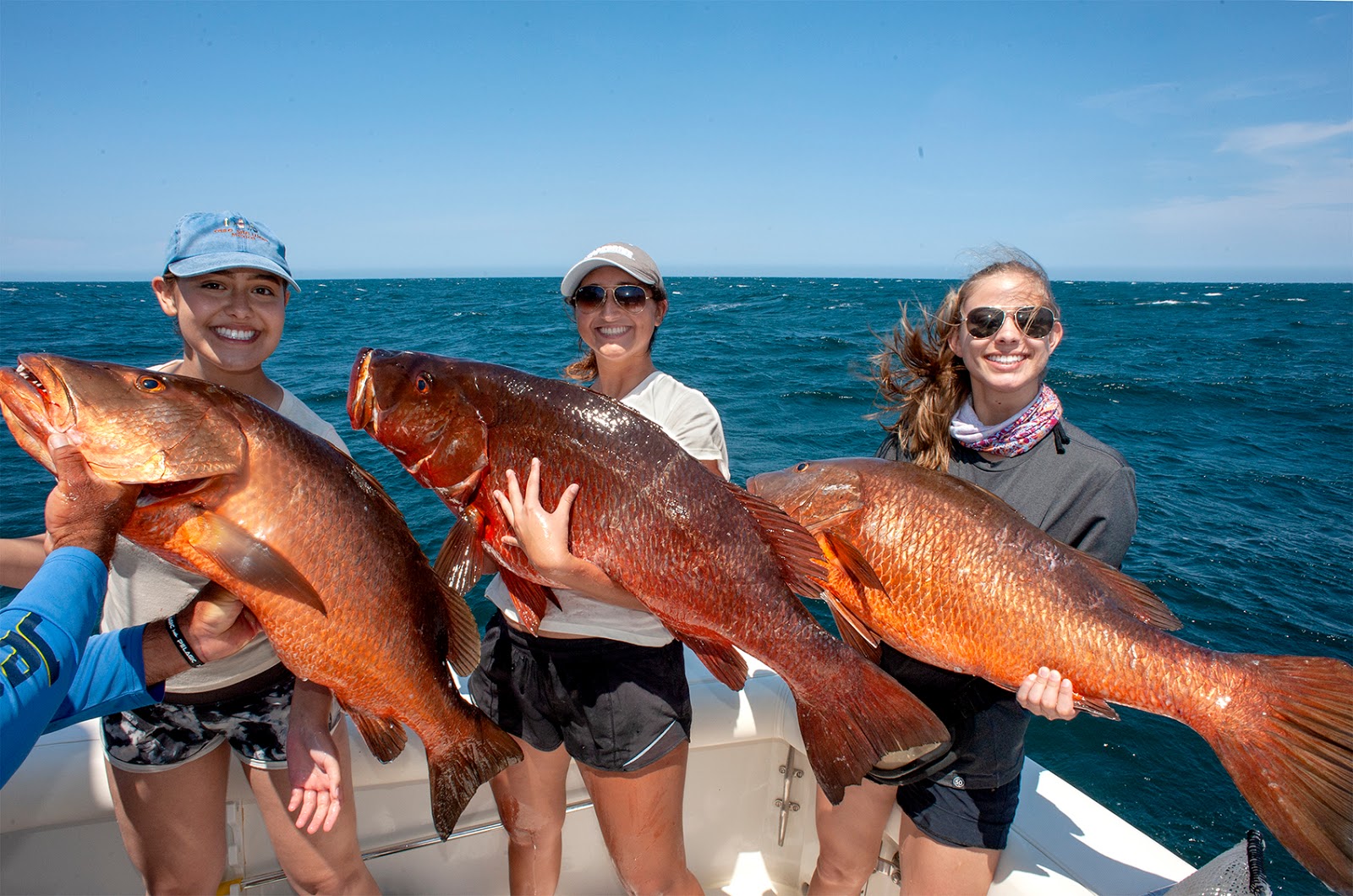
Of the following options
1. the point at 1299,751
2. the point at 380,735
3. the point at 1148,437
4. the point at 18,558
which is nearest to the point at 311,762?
the point at 380,735

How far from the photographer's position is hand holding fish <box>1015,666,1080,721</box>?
2.19 meters

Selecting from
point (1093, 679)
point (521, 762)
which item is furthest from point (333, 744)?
point (1093, 679)

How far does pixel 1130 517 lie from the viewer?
2.46m

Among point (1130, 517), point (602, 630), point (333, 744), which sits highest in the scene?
point (1130, 517)

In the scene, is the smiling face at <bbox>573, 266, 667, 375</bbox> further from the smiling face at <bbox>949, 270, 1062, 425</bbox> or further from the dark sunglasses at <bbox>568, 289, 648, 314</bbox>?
the smiling face at <bbox>949, 270, 1062, 425</bbox>

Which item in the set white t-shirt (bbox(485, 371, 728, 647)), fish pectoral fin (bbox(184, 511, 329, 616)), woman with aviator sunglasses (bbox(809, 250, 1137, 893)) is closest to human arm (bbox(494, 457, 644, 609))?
white t-shirt (bbox(485, 371, 728, 647))

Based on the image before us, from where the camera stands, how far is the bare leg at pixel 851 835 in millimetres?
2762

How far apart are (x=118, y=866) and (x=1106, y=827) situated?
13.7 feet

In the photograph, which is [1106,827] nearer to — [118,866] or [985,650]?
[985,650]

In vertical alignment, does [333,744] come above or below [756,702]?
above

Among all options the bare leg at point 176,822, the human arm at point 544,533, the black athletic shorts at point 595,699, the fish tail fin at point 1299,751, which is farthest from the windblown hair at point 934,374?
the bare leg at point 176,822

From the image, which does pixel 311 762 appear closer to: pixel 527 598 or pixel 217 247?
pixel 527 598

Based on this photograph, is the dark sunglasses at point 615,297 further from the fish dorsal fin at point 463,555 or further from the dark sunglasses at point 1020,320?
the dark sunglasses at point 1020,320

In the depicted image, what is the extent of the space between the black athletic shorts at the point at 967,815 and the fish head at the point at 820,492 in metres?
1.07
